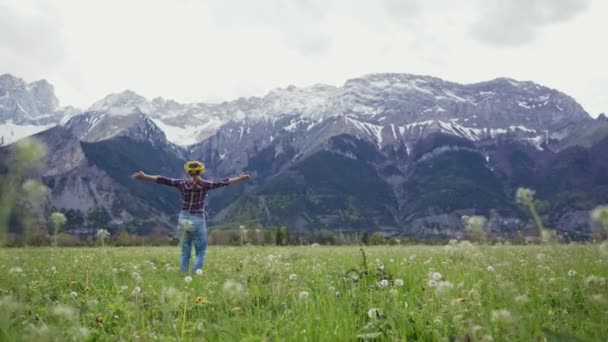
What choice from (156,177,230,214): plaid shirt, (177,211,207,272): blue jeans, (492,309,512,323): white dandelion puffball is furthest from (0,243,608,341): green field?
(156,177,230,214): plaid shirt

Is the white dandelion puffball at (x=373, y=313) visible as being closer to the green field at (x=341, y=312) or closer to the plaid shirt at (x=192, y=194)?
the green field at (x=341, y=312)

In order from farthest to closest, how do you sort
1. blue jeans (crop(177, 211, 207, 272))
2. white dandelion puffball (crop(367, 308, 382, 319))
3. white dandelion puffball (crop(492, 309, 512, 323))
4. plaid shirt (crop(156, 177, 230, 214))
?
plaid shirt (crop(156, 177, 230, 214))
blue jeans (crop(177, 211, 207, 272))
white dandelion puffball (crop(367, 308, 382, 319))
white dandelion puffball (crop(492, 309, 512, 323))

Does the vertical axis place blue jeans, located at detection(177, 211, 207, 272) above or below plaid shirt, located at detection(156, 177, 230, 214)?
below

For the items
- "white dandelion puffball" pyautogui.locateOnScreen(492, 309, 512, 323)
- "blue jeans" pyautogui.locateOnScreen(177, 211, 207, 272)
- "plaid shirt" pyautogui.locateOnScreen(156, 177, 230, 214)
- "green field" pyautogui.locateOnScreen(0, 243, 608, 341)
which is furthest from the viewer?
"plaid shirt" pyautogui.locateOnScreen(156, 177, 230, 214)

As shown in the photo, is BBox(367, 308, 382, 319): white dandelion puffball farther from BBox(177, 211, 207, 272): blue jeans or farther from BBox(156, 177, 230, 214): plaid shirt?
BBox(156, 177, 230, 214): plaid shirt

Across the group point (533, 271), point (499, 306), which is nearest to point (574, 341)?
point (499, 306)

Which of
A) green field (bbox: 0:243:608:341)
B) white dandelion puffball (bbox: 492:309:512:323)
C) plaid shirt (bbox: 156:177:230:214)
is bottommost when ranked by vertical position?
green field (bbox: 0:243:608:341)

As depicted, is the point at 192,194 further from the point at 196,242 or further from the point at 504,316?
the point at 504,316

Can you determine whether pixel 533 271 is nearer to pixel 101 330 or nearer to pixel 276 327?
pixel 276 327

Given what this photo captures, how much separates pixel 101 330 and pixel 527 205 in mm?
4617

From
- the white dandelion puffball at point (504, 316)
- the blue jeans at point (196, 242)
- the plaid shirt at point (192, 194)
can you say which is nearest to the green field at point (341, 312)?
the white dandelion puffball at point (504, 316)

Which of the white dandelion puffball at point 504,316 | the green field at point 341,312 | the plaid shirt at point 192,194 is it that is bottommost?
the green field at point 341,312

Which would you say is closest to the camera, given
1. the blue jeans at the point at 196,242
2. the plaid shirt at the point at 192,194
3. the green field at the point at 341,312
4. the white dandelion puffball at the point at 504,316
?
the white dandelion puffball at the point at 504,316

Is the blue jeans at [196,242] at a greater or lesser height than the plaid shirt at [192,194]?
lesser
